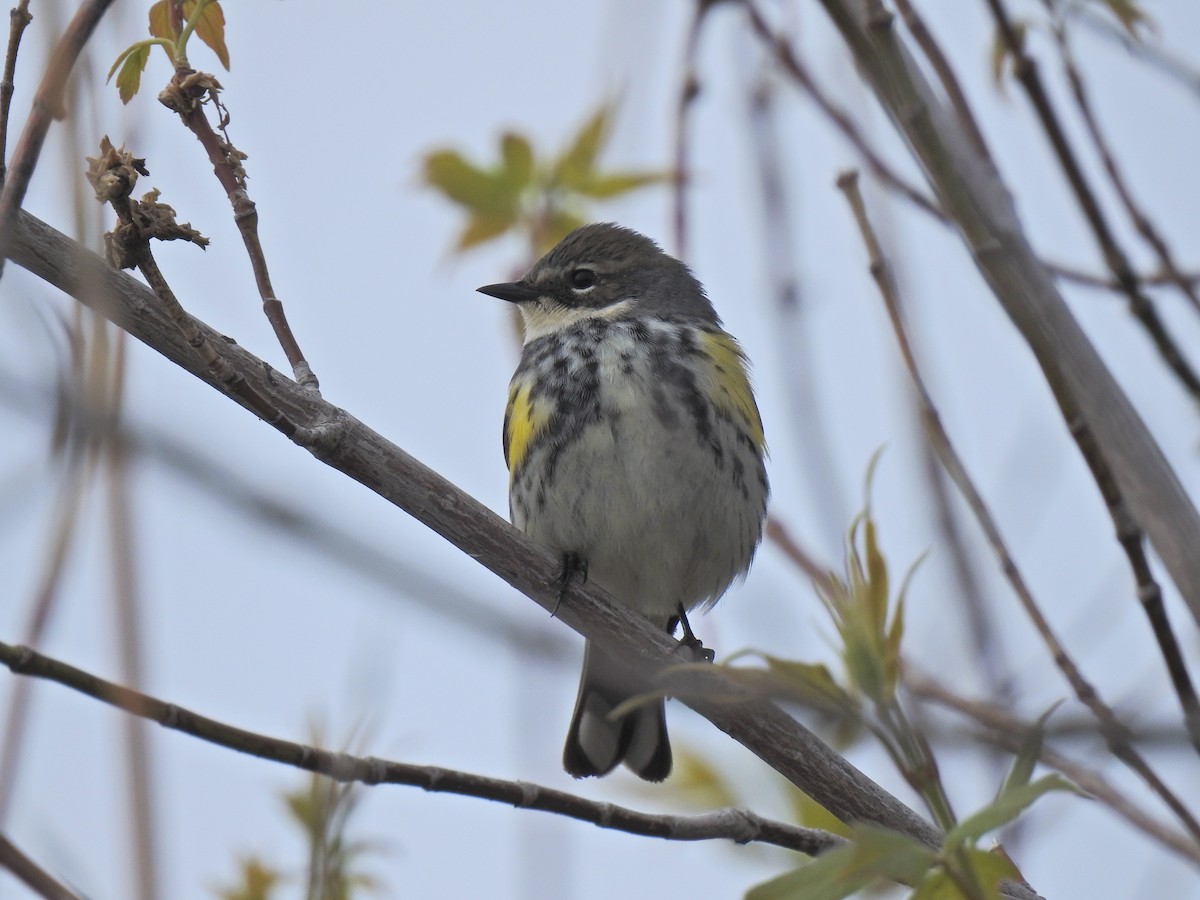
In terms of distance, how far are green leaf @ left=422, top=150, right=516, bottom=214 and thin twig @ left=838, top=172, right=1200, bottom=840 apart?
2385 millimetres

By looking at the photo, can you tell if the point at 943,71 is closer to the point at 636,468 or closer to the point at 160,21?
the point at 160,21

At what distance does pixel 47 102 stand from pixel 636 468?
12.3 ft

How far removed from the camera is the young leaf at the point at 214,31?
9.43 ft

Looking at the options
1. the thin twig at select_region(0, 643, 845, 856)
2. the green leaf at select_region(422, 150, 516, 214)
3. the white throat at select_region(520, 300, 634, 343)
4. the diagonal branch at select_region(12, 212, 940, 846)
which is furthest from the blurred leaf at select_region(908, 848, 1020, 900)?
the white throat at select_region(520, 300, 634, 343)

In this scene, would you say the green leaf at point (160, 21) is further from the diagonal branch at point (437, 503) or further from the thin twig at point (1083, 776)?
the thin twig at point (1083, 776)

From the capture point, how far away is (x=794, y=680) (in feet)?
6.49

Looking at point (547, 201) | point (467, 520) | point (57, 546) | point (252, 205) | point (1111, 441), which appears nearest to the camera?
point (57, 546)

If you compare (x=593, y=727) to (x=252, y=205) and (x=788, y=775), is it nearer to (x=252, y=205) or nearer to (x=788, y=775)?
(x=788, y=775)

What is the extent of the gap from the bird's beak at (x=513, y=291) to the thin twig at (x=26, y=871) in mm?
4849

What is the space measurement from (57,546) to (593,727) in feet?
14.3

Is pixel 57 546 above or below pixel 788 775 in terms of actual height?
below

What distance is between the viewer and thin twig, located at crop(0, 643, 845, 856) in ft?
6.52

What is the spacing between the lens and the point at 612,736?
5.88m

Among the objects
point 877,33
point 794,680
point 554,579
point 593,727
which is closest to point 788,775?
point 554,579
